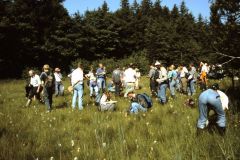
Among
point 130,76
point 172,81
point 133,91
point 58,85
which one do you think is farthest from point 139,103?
point 58,85

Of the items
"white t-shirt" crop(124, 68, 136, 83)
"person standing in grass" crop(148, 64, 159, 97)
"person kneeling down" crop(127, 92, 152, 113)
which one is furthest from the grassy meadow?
"white t-shirt" crop(124, 68, 136, 83)

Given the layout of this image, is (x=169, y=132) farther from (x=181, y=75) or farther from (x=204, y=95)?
(x=181, y=75)

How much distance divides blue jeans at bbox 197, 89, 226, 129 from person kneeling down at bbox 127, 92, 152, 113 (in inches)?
166

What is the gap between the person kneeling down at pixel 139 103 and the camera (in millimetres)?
11654

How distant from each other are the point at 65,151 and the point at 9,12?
42983mm

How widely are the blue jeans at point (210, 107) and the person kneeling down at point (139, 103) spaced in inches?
166

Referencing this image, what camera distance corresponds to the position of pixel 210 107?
7465mm

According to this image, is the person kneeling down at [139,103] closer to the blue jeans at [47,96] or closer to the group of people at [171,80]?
the group of people at [171,80]

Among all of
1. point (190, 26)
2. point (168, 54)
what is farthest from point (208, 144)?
point (190, 26)

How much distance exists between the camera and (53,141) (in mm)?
7371

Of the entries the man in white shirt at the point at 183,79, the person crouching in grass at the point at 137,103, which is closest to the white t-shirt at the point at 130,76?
the man in white shirt at the point at 183,79

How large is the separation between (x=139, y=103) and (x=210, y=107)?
4.95 meters

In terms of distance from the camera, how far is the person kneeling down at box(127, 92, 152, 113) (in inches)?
459

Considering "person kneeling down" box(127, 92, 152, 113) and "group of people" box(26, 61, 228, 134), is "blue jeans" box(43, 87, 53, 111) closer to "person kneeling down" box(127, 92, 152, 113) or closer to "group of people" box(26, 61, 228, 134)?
"group of people" box(26, 61, 228, 134)
